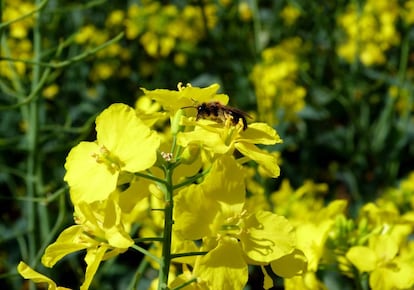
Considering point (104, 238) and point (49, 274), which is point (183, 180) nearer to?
point (104, 238)

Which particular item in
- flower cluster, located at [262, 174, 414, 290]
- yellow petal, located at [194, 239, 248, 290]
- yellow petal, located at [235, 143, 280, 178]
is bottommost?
flower cluster, located at [262, 174, 414, 290]

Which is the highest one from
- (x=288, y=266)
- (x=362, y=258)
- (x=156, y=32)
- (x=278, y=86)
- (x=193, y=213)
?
(x=193, y=213)

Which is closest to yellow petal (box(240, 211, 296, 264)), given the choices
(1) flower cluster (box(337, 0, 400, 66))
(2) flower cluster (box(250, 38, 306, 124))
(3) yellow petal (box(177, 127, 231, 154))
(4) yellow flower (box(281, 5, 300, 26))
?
(3) yellow petal (box(177, 127, 231, 154))

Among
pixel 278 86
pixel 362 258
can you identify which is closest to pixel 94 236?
pixel 362 258

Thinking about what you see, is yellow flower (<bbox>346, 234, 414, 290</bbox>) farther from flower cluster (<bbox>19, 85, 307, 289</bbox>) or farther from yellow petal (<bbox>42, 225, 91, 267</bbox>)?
yellow petal (<bbox>42, 225, 91, 267</bbox>)

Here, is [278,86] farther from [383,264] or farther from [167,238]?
[167,238]

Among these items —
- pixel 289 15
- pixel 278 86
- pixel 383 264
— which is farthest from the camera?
pixel 289 15

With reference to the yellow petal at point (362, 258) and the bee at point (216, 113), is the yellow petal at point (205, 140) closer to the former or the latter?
the bee at point (216, 113)

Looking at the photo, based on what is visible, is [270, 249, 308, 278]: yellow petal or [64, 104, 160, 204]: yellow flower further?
[270, 249, 308, 278]: yellow petal
